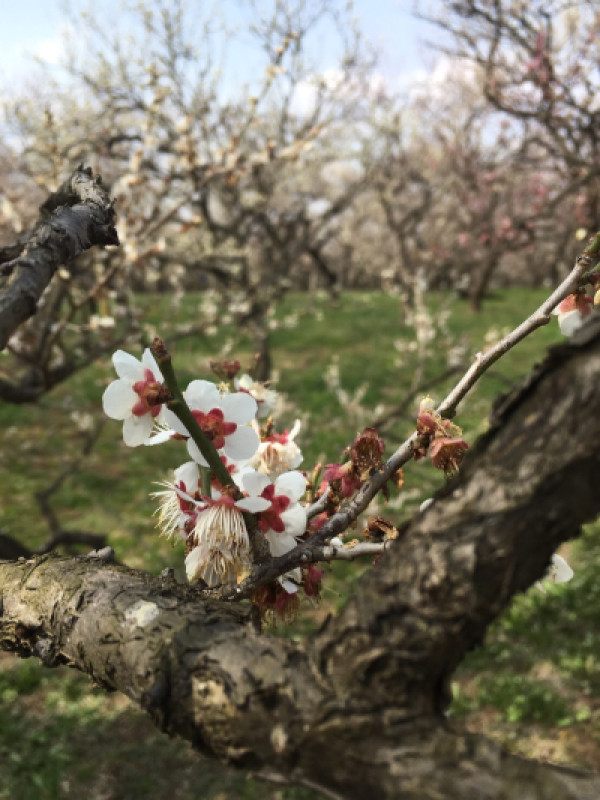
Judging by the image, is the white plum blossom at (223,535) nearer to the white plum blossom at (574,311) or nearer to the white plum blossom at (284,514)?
the white plum blossom at (284,514)

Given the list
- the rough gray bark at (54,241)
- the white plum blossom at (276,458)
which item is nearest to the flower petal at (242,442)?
the white plum blossom at (276,458)

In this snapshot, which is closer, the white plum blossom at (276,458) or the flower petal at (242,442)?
the flower petal at (242,442)

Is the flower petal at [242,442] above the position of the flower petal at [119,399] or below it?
below

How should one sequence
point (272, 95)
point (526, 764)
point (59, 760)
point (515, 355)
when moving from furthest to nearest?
point (515, 355) < point (272, 95) < point (59, 760) < point (526, 764)

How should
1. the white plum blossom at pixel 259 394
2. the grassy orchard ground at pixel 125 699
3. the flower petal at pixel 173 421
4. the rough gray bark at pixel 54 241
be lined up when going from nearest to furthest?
the rough gray bark at pixel 54 241 < the flower petal at pixel 173 421 < the white plum blossom at pixel 259 394 < the grassy orchard ground at pixel 125 699

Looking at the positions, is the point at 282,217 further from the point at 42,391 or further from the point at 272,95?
the point at 42,391

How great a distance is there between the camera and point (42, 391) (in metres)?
3.38

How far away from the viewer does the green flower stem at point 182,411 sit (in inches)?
28.3

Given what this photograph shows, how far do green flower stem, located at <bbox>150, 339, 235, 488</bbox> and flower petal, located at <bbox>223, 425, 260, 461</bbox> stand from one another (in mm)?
55

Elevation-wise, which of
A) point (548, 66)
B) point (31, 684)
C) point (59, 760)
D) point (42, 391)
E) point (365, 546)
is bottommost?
point (59, 760)

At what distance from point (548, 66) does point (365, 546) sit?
669 centimetres

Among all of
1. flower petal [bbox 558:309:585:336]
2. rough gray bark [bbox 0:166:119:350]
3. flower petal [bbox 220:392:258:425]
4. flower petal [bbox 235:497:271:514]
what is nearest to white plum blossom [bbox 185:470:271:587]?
flower petal [bbox 235:497:271:514]

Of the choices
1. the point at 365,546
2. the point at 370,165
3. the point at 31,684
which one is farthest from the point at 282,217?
the point at 365,546

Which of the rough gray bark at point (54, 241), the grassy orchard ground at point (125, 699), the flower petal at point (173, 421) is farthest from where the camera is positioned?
the grassy orchard ground at point (125, 699)
